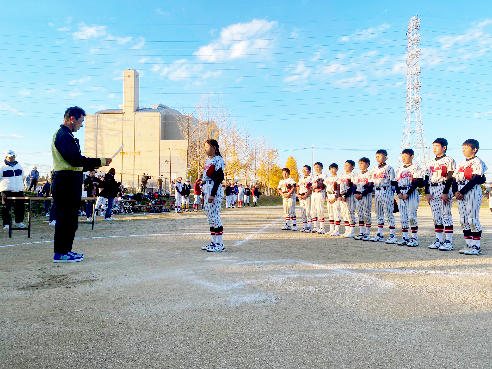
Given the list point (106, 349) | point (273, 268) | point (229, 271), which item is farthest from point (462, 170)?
point (106, 349)

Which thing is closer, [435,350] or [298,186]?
[435,350]

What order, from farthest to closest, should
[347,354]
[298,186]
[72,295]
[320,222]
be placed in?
[298,186] → [320,222] → [72,295] → [347,354]

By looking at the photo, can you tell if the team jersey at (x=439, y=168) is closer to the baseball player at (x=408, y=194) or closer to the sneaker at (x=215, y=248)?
the baseball player at (x=408, y=194)

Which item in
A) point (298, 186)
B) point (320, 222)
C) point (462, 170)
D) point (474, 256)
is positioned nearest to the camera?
point (474, 256)

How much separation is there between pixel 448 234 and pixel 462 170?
146 cm

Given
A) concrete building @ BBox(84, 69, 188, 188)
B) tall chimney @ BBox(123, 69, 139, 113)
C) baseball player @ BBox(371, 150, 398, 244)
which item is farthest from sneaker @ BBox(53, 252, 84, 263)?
tall chimney @ BBox(123, 69, 139, 113)

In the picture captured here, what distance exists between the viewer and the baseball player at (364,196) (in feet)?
32.0

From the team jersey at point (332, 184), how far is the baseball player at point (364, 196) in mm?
675

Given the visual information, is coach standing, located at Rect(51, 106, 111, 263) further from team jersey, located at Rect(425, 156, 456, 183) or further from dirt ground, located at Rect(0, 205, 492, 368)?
team jersey, located at Rect(425, 156, 456, 183)

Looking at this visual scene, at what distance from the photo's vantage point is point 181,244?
8.12 meters

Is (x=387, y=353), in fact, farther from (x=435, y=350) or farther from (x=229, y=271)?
(x=229, y=271)

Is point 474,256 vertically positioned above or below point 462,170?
below

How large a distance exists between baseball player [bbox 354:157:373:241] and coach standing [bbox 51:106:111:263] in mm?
6821

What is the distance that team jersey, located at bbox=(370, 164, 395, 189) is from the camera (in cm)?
906
